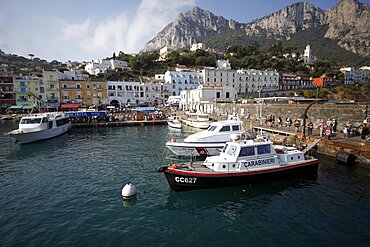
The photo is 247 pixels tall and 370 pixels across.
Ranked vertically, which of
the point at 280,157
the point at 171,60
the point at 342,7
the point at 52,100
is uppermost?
the point at 342,7

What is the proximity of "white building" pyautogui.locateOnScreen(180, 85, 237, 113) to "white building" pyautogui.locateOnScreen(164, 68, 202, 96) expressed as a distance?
18916 mm

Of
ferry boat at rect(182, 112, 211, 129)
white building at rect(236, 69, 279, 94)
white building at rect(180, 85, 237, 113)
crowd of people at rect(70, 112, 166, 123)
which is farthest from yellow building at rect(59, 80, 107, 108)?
white building at rect(236, 69, 279, 94)

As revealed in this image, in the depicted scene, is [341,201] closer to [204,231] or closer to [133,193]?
[204,231]

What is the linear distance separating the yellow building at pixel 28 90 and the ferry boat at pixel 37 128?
31.2 meters

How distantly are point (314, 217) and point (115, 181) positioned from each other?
40.4 ft

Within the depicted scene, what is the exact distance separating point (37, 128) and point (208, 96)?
124ft

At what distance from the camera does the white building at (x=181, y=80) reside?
77.4 meters

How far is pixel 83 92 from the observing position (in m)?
61.3

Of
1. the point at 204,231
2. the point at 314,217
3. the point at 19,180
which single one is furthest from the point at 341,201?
the point at 19,180

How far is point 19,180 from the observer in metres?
15.4

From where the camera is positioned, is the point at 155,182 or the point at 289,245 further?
the point at 155,182

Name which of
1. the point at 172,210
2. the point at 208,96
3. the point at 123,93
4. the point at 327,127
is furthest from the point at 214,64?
the point at 172,210

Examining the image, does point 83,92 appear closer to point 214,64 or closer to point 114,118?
point 114,118

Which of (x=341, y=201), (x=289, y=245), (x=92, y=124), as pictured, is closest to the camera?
(x=289, y=245)
